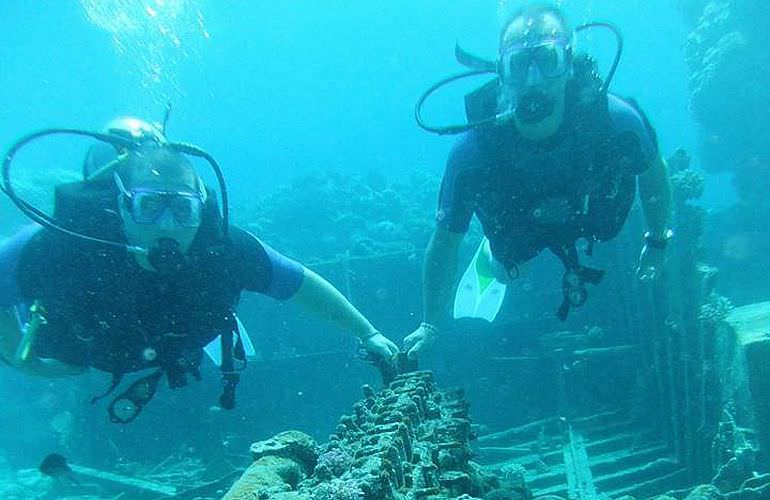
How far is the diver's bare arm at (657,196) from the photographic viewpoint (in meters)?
4.85

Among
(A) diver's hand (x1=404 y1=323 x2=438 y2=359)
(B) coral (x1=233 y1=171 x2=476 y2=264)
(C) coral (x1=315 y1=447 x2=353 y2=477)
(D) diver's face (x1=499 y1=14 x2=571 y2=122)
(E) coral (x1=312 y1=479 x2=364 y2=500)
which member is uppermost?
(B) coral (x1=233 y1=171 x2=476 y2=264)

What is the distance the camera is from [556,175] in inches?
173

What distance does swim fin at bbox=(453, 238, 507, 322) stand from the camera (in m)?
6.41

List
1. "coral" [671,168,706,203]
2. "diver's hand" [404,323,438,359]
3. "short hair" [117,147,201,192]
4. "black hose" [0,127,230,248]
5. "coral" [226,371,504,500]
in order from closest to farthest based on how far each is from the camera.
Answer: "coral" [226,371,504,500] < "black hose" [0,127,230,248] < "short hair" [117,147,201,192] < "diver's hand" [404,323,438,359] < "coral" [671,168,706,203]

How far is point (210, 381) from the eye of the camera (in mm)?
12938

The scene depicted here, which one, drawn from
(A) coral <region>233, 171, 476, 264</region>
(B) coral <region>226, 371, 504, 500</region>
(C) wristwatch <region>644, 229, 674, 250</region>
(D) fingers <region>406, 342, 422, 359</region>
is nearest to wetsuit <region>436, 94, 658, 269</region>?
(C) wristwatch <region>644, 229, 674, 250</region>

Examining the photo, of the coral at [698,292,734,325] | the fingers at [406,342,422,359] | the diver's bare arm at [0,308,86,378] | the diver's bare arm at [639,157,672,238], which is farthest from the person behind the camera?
the coral at [698,292,734,325]

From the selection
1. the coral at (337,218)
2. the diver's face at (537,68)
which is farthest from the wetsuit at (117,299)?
the coral at (337,218)

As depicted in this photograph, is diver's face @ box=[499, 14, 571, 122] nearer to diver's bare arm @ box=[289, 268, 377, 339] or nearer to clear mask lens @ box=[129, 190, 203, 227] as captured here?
diver's bare arm @ box=[289, 268, 377, 339]

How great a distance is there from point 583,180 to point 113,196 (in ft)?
12.5

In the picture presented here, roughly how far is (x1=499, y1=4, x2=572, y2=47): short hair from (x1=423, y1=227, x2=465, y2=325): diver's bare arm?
5.74ft

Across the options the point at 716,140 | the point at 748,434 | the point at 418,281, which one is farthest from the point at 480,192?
the point at 716,140

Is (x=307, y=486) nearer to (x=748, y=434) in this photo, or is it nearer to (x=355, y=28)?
(x=748, y=434)

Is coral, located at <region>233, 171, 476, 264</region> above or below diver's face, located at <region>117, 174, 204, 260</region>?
above
